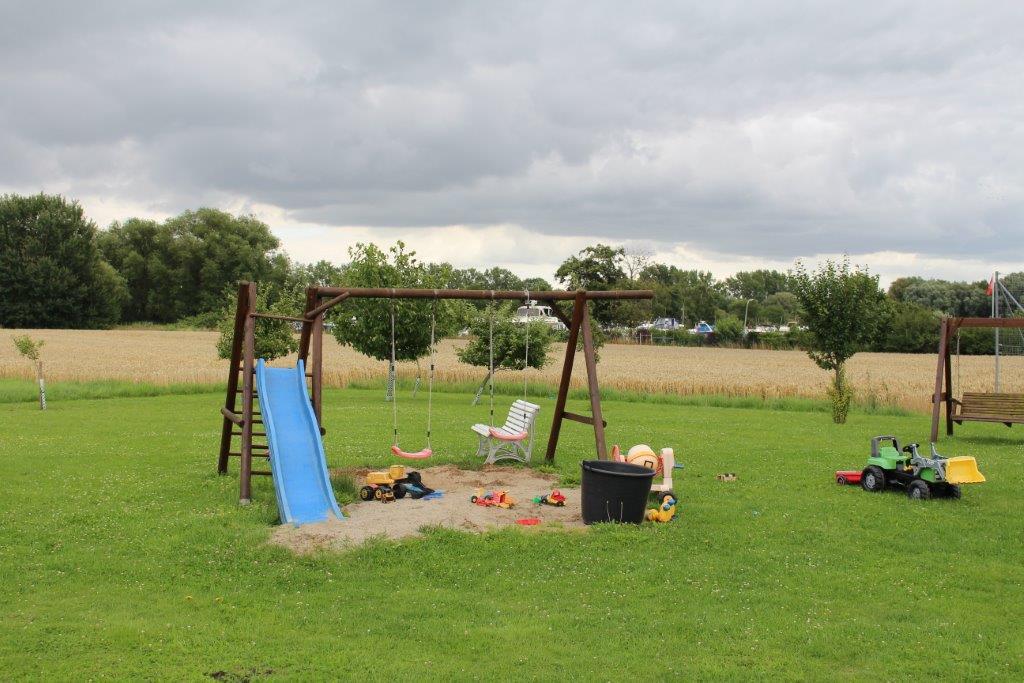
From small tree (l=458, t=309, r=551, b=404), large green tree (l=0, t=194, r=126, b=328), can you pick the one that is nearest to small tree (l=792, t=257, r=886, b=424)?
→ small tree (l=458, t=309, r=551, b=404)

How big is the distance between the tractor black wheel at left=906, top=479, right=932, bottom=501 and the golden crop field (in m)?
17.2

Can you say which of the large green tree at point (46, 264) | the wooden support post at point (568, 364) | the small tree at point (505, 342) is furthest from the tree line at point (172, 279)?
the wooden support post at point (568, 364)

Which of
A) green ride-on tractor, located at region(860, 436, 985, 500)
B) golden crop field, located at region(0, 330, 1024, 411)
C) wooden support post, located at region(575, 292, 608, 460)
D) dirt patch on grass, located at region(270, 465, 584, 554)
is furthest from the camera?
golden crop field, located at region(0, 330, 1024, 411)

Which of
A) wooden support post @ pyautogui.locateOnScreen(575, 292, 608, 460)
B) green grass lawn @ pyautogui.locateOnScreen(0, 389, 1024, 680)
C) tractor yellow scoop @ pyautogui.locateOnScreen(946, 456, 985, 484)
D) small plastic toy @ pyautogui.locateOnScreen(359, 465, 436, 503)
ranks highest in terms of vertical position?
wooden support post @ pyautogui.locateOnScreen(575, 292, 608, 460)

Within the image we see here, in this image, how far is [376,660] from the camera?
20.8 feet

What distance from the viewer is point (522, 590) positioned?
8070mm

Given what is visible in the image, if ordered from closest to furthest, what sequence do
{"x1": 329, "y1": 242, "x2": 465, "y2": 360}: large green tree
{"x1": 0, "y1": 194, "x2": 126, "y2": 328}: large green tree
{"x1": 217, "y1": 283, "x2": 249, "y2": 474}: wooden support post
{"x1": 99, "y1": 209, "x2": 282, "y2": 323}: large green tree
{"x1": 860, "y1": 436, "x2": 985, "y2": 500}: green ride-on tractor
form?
{"x1": 217, "y1": 283, "x2": 249, "y2": 474}: wooden support post
{"x1": 860, "y1": 436, "x2": 985, "y2": 500}: green ride-on tractor
{"x1": 329, "y1": 242, "x2": 465, "y2": 360}: large green tree
{"x1": 0, "y1": 194, "x2": 126, "y2": 328}: large green tree
{"x1": 99, "y1": 209, "x2": 282, "y2": 323}: large green tree

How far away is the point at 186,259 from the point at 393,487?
83.9m

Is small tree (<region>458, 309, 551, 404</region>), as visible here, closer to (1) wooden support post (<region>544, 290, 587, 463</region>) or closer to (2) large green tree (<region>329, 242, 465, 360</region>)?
(2) large green tree (<region>329, 242, 465, 360</region>)

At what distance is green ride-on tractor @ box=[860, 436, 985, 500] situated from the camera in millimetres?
12094

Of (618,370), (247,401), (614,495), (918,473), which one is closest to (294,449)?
(247,401)

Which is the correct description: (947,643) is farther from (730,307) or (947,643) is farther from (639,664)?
(730,307)

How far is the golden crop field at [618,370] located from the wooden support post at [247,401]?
2174cm

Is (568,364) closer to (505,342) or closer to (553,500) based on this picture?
(553,500)
